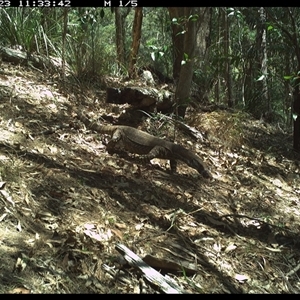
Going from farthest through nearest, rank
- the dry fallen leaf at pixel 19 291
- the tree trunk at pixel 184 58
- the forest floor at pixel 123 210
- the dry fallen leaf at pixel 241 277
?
the tree trunk at pixel 184 58
the dry fallen leaf at pixel 241 277
the forest floor at pixel 123 210
the dry fallen leaf at pixel 19 291

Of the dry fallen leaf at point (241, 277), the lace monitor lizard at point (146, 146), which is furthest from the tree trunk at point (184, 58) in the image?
the dry fallen leaf at point (241, 277)

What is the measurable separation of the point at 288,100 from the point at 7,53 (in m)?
9.35

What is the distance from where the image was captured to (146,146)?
5.56m

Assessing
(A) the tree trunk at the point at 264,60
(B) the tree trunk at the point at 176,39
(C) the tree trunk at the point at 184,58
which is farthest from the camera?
(A) the tree trunk at the point at 264,60

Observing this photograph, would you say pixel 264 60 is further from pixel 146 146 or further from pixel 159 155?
pixel 159 155

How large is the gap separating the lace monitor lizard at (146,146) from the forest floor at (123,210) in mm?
158

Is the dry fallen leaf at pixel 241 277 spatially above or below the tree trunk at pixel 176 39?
below

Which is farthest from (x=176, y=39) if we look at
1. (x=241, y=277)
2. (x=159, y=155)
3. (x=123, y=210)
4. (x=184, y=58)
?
(x=241, y=277)

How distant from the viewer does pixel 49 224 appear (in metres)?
3.36

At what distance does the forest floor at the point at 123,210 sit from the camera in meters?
3.00

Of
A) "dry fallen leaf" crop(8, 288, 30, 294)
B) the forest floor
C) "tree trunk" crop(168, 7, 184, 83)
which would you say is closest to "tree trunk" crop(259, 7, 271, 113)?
"tree trunk" crop(168, 7, 184, 83)

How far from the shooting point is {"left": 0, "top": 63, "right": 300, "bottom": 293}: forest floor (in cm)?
300

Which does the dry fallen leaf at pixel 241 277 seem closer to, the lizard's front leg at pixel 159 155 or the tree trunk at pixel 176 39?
the lizard's front leg at pixel 159 155
